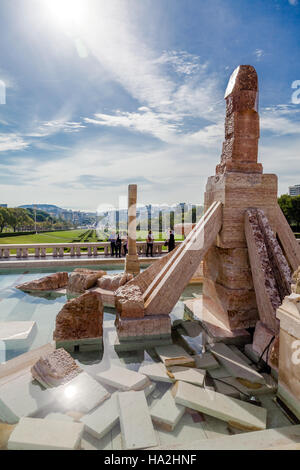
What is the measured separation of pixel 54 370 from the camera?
3.59m

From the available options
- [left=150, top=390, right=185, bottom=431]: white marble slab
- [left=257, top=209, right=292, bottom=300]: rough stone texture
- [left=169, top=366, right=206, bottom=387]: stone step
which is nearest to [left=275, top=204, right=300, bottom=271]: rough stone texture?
[left=257, top=209, right=292, bottom=300]: rough stone texture

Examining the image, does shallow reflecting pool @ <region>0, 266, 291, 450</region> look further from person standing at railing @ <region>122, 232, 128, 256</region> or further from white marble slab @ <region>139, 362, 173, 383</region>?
person standing at railing @ <region>122, 232, 128, 256</region>

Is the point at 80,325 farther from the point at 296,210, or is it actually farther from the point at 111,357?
the point at 296,210

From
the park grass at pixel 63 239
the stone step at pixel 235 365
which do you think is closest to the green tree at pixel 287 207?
the park grass at pixel 63 239

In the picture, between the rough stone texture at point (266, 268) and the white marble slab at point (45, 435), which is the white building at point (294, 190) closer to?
the rough stone texture at point (266, 268)

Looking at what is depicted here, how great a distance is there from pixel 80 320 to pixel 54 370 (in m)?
1.24

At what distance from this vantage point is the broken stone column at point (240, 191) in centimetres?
512

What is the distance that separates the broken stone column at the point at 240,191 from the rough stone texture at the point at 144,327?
1281 mm

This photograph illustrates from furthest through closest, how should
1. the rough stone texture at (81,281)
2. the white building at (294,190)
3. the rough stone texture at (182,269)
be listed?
the white building at (294,190) → the rough stone texture at (81,281) → the rough stone texture at (182,269)

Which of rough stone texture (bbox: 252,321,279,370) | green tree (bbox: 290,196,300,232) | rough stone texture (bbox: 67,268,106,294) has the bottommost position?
rough stone texture (bbox: 252,321,279,370)

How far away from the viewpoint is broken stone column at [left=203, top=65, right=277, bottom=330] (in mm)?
5117

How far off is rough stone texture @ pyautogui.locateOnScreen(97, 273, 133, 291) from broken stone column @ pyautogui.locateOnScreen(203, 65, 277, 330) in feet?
9.29

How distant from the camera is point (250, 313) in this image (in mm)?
5242
